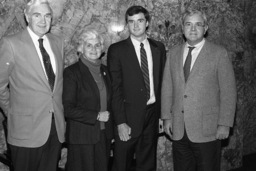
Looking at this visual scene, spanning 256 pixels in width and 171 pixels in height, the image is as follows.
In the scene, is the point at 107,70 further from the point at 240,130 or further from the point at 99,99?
the point at 240,130

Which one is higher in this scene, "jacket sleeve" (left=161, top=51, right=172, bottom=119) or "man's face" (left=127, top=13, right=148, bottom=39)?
"man's face" (left=127, top=13, right=148, bottom=39)

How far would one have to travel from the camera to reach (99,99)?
2.92 metres

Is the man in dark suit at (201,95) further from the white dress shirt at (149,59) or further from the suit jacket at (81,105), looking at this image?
the suit jacket at (81,105)

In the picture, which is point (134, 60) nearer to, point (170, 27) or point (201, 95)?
point (201, 95)

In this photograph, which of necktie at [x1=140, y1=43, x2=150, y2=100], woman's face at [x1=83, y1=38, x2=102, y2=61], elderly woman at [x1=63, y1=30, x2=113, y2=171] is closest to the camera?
elderly woman at [x1=63, y1=30, x2=113, y2=171]

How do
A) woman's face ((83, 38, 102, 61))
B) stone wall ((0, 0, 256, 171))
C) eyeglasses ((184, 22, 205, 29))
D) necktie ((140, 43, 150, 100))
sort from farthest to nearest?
stone wall ((0, 0, 256, 171)) < necktie ((140, 43, 150, 100)) < eyeglasses ((184, 22, 205, 29)) < woman's face ((83, 38, 102, 61))

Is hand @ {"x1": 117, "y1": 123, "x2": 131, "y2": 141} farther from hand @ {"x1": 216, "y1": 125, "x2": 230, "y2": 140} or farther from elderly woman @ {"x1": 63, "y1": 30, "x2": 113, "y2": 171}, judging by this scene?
hand @ {"x1": 216, "y1": 125, "x2": 230, "y2": 140}

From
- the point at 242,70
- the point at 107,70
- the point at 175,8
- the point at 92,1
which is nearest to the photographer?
the point at 107,70

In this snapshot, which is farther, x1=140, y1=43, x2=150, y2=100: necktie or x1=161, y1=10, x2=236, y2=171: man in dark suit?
x1=140, y1=43, x2=150, y2=100: necktie

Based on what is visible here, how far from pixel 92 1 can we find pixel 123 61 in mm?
867

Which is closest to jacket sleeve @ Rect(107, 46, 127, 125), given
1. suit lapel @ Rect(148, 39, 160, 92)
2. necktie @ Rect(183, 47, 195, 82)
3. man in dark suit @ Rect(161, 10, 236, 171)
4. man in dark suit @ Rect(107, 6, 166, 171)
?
man in dark suit @ Rect(107, 6, 166, 171)

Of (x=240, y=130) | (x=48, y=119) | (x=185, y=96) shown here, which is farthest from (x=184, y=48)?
(x=240, y=130)

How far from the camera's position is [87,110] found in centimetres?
285

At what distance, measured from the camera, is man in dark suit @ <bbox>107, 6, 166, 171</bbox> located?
311 cm
